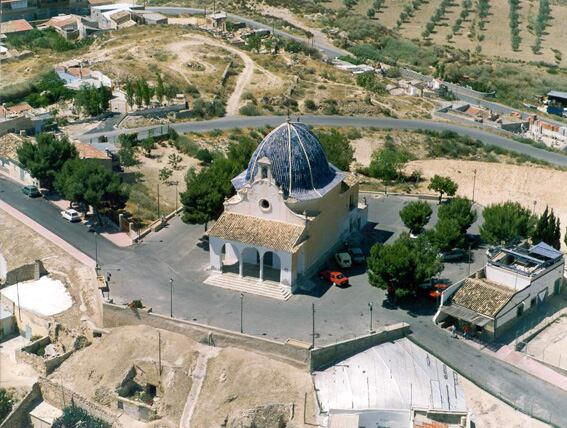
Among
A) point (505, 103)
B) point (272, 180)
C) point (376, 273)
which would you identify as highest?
point (272, 180)

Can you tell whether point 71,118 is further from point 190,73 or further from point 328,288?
point 328,288

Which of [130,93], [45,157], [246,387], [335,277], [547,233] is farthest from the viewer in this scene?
[130,93]

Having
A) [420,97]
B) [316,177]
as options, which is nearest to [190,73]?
[420,97]

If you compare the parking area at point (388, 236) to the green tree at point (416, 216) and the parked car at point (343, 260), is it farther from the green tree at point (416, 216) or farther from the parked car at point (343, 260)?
the green tree at point (416, 216)

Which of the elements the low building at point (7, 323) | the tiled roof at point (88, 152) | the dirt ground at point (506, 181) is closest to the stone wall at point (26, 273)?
the low building at point (7, 323)

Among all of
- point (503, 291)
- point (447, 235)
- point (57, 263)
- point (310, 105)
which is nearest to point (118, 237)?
point (57, 263)

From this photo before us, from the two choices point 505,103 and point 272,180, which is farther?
point 505,103

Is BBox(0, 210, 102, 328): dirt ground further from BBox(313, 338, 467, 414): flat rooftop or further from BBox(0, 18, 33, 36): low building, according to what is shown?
BBox(0, 18, 33, 36): low building

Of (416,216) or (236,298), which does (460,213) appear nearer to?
(416,216)
